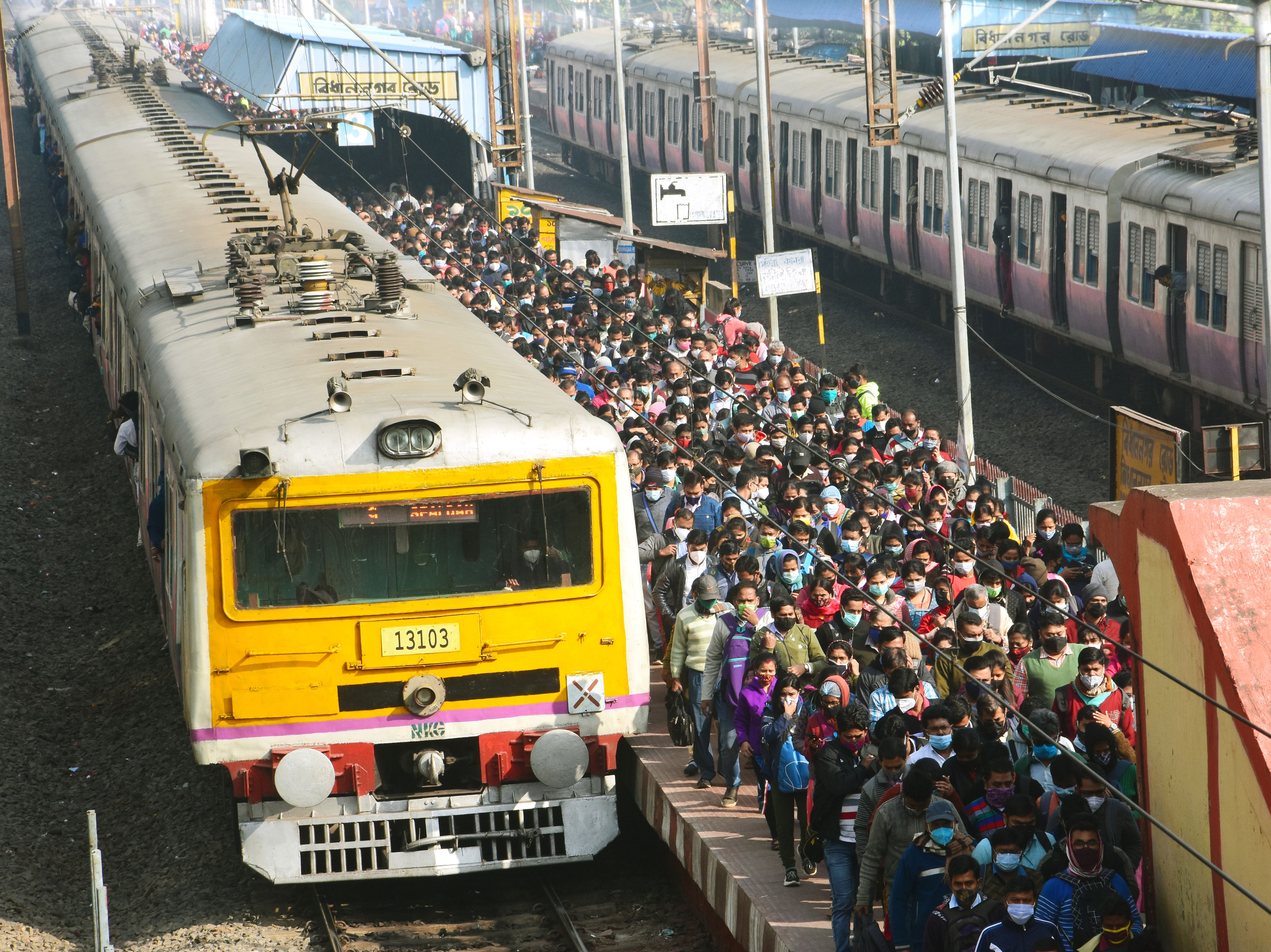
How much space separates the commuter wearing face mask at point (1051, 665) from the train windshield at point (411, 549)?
2126 millimetres

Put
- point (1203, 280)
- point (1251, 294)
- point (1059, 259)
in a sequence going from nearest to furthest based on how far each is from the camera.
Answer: point (1251, 294), point (1203, 280), point (1059, 259)

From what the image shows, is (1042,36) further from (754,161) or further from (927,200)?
(927,200)

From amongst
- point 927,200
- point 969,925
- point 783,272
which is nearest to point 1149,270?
A: point 783,272

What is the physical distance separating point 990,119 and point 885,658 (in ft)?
50.5

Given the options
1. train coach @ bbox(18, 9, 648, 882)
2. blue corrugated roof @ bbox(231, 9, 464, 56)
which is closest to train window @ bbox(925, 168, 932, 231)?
blue corrugated roof @ bbox(231, 9, 464, 56)

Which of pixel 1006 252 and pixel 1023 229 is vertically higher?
→ pixel 1023 229

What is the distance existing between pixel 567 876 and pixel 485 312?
9487 mm

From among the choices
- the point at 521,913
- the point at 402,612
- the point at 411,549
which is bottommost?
the point at 521,913

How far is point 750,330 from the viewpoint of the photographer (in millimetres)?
18484

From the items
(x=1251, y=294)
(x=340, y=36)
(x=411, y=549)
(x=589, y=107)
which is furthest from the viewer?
(x=589, y=107)

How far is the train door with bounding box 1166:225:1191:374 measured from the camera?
660 inches

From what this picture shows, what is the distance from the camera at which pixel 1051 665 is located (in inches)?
322

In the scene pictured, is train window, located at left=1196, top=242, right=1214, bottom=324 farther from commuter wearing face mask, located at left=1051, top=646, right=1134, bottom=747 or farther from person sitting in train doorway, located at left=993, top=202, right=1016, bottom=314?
commuter wearing face mask, located at left=1051, top=646, right=1134, bottom=747

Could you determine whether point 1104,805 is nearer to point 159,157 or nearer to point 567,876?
point 567,876
